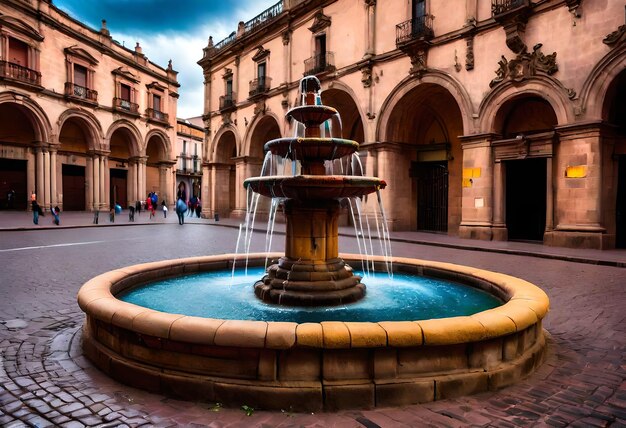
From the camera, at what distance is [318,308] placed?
5.00 m

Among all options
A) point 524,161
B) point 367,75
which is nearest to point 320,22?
point 367,75

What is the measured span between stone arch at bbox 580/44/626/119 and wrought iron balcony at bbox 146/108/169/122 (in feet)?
121

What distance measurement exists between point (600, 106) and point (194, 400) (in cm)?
1514

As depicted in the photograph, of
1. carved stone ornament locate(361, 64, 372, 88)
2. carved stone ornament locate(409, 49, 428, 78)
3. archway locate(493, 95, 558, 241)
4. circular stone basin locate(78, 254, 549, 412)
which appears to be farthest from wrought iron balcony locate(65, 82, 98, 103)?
circular stone basin locate(78, 254, 549, 412)

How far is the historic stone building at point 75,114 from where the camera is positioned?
26859 mm

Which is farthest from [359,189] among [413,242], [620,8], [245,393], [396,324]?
[620,8]

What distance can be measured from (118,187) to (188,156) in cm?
1830

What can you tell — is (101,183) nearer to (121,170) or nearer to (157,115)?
(121,170)

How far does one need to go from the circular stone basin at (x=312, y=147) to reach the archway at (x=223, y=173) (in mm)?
27135

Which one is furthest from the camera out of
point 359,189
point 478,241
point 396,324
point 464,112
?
point 464,112

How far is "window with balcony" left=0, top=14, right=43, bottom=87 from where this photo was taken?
83.0 ft

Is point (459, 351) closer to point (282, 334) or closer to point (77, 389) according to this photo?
point (282, 334)

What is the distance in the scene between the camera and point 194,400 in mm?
3109

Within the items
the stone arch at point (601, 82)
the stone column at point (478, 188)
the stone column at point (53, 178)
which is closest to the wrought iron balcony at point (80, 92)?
the stone column at point (53, 178)
